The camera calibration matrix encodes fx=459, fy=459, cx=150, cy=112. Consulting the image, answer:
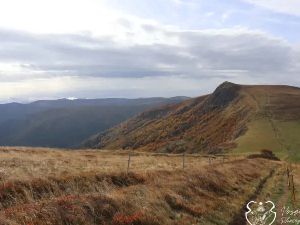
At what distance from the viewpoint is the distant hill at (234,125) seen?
9170 centimetres

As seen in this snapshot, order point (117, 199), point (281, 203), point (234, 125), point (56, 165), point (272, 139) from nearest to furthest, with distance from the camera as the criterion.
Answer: point (117, 199) < point (281, 203) < point (56, 165) < point (272, 139) < point (234, 125)

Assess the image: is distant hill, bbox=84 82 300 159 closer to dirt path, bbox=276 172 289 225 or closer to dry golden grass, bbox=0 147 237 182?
dry golden grass, bbox=0 147 237 182

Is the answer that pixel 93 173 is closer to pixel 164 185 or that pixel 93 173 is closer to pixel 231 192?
pixel 164 185

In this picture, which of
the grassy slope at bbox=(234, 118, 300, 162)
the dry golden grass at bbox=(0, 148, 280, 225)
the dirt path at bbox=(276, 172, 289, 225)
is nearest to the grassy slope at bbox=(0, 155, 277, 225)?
the dry golden grass at bbox=(0, 148, 280, 225)

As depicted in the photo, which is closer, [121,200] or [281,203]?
[121,200]

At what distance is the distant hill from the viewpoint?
91.7m

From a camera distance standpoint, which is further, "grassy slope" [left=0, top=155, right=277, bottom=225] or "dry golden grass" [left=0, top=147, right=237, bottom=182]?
"dry golden grass" [left=0, top=147, right=237, bottom=182]

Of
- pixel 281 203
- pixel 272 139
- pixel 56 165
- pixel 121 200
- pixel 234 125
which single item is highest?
pixel 121 200

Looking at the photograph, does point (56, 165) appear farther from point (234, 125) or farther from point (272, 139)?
point (234, 125)

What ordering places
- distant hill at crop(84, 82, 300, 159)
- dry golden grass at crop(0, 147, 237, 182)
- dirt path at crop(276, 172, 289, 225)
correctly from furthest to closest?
distant hill at crop(84, 82, 300, 159), dry golden grass at crop(0, 147, 237, 182), dirt path at crop(276, 172, 289, 225)

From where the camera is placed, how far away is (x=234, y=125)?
5315 inches

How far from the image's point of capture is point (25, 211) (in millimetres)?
13281

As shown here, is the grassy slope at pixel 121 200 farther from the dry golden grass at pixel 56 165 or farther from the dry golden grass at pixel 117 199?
the dry golden grass at pixel 56 165

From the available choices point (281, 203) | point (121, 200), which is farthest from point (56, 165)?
point (121, 200)
